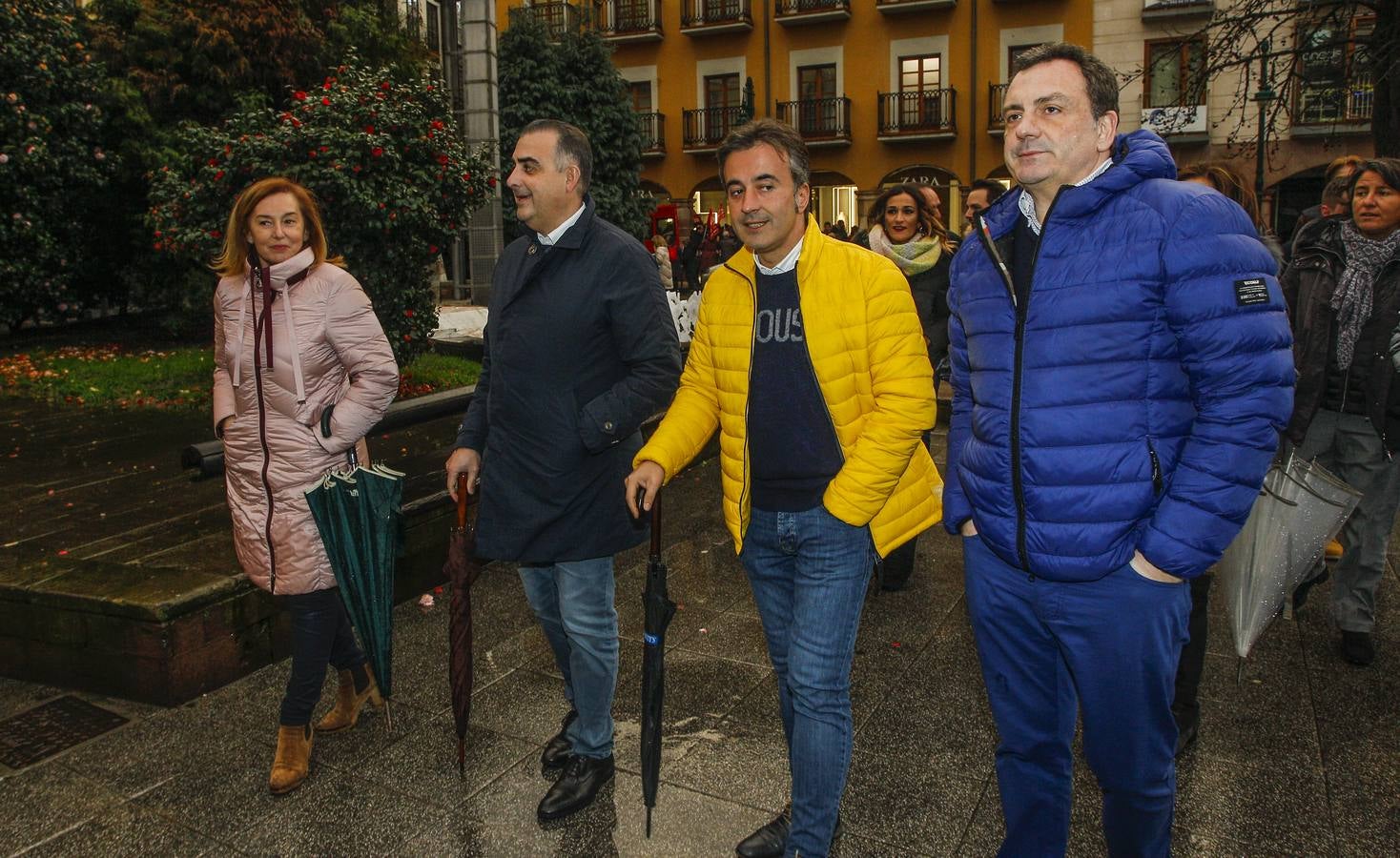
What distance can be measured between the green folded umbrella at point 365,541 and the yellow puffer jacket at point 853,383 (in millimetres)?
1208

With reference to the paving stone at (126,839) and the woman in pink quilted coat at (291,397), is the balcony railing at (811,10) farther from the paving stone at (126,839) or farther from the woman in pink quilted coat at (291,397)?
the paving stone at (126,839)

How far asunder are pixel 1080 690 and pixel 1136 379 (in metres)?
0.73

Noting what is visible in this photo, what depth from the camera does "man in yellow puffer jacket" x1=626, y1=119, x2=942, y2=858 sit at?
9.29 feet

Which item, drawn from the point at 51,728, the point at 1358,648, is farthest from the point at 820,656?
the point at 51,728

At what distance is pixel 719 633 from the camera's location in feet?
16.2

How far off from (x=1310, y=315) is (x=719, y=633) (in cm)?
295

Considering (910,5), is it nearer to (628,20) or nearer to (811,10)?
(811,10)

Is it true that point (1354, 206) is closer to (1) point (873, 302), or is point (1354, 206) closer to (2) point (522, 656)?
(1) point (873, 302)

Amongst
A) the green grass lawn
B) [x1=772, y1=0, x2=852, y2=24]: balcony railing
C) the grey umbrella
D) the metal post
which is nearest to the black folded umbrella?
the grey umbrella

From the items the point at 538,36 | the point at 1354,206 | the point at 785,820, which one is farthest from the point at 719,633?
the point at 538,36

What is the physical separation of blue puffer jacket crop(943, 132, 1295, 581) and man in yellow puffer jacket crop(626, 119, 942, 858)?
386 mm

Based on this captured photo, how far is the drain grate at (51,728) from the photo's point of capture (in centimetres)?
388

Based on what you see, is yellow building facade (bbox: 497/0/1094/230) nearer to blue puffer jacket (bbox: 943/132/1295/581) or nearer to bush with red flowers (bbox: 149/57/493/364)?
bush with red flowers (bbox: 149/57/493/364)

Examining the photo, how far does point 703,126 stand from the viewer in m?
32.9
